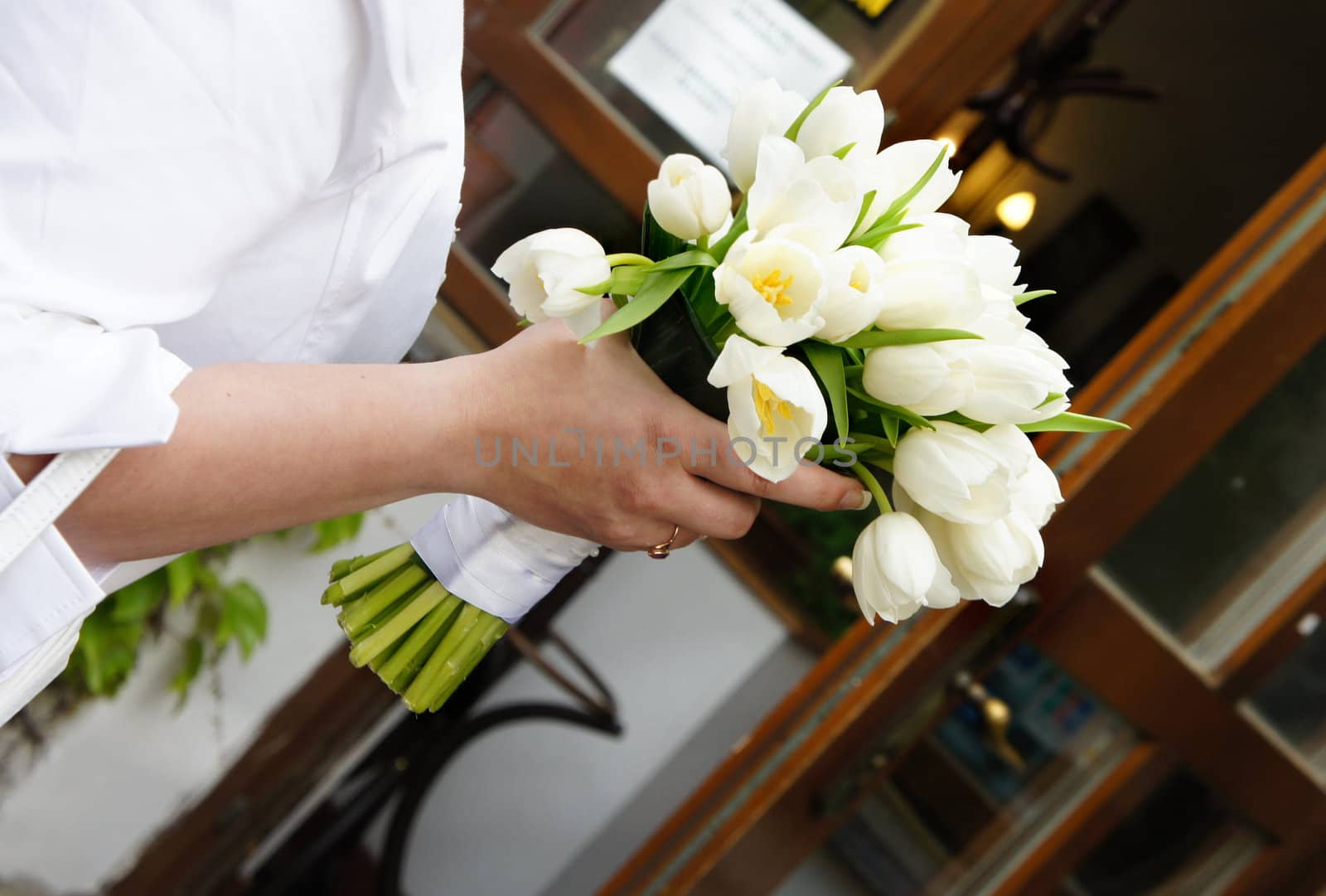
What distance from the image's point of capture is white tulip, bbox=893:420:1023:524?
573mm

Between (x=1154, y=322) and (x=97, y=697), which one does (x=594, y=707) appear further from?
(x=1154, y=322)

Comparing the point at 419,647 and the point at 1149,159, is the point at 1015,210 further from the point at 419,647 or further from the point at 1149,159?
the point at 419,647

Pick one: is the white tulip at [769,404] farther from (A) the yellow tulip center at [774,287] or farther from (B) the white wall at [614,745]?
(B) the white wall at [614,745]

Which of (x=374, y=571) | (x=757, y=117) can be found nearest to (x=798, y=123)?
(x=757, y=117)

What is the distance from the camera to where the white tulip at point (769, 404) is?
1.74 feet

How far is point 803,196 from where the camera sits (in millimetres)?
529

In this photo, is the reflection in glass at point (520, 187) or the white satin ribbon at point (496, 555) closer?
the white satin ribbon at point (496, 555)

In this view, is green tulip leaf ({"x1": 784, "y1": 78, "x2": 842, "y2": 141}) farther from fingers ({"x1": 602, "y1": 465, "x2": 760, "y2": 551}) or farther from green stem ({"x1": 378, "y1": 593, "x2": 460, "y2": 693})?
green stem ({"x1": 378, "y1": 593, "x2": 460, "y2": 693})

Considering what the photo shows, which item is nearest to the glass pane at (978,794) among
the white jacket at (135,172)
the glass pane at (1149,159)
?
the white jacket at (135,172)

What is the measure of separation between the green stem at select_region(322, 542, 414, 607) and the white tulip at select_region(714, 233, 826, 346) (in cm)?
41

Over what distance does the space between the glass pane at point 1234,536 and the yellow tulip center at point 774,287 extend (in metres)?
1.07

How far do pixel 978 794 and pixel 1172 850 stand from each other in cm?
32

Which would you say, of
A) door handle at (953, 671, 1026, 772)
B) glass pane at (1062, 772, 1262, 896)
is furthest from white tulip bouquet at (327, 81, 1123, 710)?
glass pane at (1062, 772, 1262, 896)

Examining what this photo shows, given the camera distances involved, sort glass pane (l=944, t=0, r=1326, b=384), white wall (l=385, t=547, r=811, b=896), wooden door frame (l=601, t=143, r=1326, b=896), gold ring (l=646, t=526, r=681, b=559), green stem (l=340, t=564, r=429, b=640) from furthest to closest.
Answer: glass pane (l=944, t=0, r=1326, b=384) < white wall (l=385, t=547, r=811, b=896) < wooden door frame (l=601, t=143, r=1326, b=896) < green stem (l=340, t=564, r=429, b=640) < gold ring (l=646, t=526, r=681, b=559)
